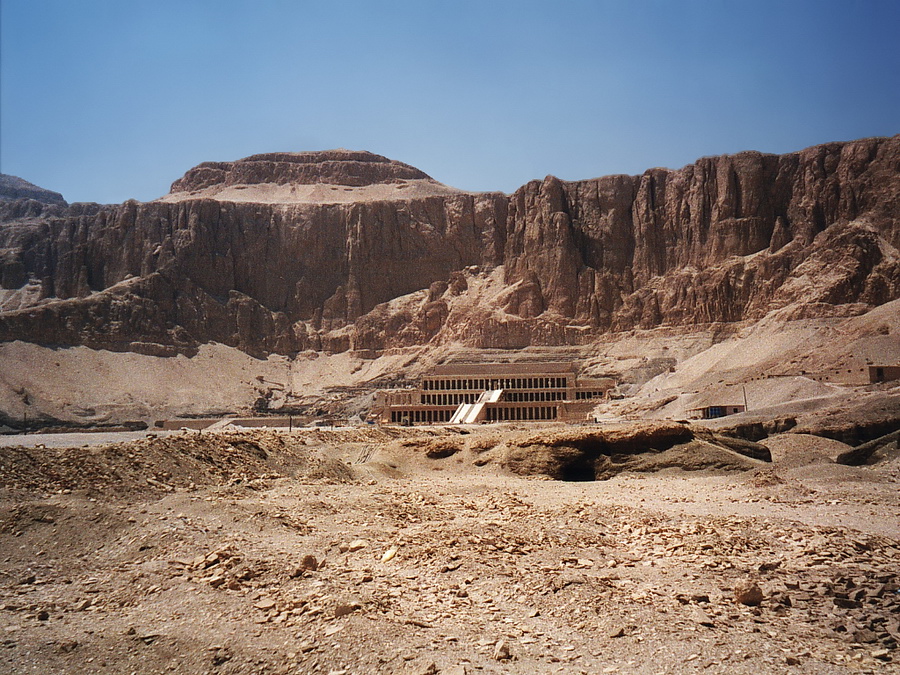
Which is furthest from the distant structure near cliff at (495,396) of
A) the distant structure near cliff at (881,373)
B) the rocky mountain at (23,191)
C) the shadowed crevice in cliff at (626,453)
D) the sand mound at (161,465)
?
the rocky mountain at (23,191)

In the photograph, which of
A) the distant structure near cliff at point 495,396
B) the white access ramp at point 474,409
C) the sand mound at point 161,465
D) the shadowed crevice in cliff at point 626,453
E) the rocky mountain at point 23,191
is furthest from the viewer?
the rocky mountain at point 23,191

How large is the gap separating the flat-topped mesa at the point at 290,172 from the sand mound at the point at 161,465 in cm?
11833

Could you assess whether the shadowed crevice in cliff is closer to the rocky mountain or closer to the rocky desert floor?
the rocky desert floor

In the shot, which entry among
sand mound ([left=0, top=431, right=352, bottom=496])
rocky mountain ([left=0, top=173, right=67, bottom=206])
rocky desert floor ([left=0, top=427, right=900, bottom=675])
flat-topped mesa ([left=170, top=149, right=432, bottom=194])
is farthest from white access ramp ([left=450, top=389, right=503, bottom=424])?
rocky mountain ([left=0, top=173, right=67, bottom=206])

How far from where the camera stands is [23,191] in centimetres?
17575

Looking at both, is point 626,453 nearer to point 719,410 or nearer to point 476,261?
point 719,410

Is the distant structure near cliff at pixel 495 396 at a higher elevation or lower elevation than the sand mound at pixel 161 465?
lower

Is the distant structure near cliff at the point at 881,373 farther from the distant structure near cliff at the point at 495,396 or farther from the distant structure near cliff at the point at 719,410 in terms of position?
the distant structure near cliff at the point at 495,396

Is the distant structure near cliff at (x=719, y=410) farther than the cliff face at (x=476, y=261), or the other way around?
the cliff face at (x=476, y=261)

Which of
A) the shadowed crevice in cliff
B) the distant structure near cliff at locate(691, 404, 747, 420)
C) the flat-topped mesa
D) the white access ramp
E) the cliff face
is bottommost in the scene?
the white access ramp

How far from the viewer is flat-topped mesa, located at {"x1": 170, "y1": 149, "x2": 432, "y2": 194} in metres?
140

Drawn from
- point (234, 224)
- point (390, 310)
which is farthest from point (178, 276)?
point (390, 310)

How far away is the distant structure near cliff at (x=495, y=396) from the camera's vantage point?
66000 mm

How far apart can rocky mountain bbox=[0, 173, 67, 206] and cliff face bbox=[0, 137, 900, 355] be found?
5801 centimetres
